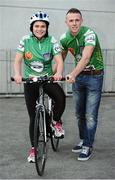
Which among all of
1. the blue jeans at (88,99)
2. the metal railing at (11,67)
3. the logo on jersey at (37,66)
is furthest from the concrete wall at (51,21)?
the logo on jersey at (37,66)

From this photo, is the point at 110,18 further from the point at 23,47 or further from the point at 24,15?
the point at 23,47

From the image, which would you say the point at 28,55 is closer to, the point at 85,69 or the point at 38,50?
the point at 38,50

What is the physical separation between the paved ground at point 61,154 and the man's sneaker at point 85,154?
0.23ft

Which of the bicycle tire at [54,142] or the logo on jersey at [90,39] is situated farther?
the bicycle tire at [54,142]

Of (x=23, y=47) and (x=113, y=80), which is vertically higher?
(x=23, y=47)

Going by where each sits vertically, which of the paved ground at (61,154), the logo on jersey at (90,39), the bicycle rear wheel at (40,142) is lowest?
the paved ground at (61,154)

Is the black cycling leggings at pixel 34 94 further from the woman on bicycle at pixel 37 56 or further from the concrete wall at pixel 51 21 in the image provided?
the concrete wall at pixel 51 21

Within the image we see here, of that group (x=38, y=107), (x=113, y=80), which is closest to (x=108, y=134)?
(x=38, y=107)

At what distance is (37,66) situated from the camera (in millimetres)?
4789

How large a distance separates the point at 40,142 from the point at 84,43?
1352mm

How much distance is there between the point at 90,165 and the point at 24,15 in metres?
5.26

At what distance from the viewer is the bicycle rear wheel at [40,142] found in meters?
4.56

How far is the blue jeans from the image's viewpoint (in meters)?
5.09

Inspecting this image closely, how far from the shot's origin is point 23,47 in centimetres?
474
